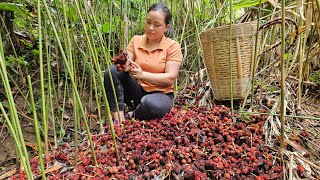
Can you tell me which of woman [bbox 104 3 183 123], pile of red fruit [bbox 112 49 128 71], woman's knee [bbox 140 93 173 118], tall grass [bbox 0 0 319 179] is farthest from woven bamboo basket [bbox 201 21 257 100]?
pile of red fruit [bbox 112 49 128 71]

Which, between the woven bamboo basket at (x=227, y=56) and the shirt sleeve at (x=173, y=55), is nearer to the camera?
the woven bamboo basket at (x=227, y=56)

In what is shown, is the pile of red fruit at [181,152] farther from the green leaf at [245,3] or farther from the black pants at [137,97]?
the green leaf at [245,3]

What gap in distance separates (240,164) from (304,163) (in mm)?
237

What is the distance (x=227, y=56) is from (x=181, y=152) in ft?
2.29

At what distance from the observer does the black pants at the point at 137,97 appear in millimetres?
1706

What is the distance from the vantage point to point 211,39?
1.72 meters

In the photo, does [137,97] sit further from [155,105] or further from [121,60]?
[121,60]


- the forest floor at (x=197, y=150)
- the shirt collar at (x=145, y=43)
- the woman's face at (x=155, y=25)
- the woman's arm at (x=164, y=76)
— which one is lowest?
the forest floor at (x=197, y=150)

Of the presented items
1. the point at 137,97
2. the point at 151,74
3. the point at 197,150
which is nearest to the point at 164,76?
the point at 151,74

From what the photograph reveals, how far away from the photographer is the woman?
67.4 inches

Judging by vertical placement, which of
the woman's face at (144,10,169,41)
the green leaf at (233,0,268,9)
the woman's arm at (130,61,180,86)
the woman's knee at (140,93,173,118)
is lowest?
the woman's knee at (140,93,173,118)

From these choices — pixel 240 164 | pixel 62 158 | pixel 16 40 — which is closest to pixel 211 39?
pixel 240 164

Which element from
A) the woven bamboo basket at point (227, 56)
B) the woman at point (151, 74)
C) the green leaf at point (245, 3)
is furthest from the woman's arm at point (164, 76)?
the green leaf at point (245, 3)

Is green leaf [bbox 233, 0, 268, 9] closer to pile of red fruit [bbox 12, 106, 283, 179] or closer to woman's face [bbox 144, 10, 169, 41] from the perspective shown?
woman's face [bbox 144, 10, 169, 41]
